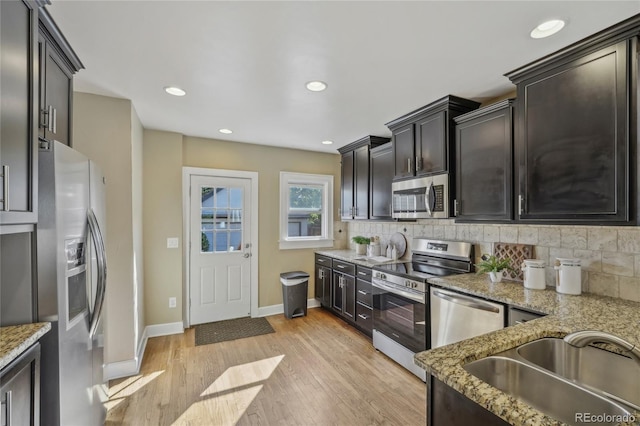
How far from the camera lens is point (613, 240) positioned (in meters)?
1.98

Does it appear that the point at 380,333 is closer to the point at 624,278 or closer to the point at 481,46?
the point at 624,278

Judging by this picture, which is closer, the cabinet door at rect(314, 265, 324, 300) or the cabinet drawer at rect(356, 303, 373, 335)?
the cabinet drawer at rect(356, 303, 373, 335)

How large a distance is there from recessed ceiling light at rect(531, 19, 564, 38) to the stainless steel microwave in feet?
4.00

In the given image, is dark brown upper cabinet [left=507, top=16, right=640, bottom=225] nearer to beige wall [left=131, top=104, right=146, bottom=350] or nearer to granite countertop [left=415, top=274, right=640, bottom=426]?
granite countertop [left=415, top=274, right=640, bottom=426]

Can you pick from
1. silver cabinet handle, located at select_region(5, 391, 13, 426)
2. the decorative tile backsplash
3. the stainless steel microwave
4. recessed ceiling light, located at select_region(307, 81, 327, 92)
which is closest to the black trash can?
the stainless steel microwave

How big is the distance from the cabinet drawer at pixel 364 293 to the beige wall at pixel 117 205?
95.3 inches

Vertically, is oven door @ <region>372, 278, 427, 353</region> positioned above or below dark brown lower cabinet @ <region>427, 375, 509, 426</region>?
below

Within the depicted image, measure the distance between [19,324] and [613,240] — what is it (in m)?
3.41

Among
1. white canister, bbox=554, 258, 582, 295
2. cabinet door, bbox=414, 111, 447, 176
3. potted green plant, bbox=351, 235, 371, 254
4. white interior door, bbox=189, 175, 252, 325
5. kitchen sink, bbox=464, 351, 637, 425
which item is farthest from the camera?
potted green plant, bbox=351, 235, 371, 254

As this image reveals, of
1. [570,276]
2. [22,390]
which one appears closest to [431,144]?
[570,276]

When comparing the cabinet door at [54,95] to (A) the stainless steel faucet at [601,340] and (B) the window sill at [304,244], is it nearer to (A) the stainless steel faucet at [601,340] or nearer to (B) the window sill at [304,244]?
(A) the stainless steel faucet at [601,340]

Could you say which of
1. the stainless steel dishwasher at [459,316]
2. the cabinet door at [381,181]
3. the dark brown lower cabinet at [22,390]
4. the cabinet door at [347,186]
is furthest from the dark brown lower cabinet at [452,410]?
the cabinet door at [347,186]

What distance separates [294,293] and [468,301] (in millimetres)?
2542

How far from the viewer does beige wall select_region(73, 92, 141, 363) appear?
2588 millimetres
